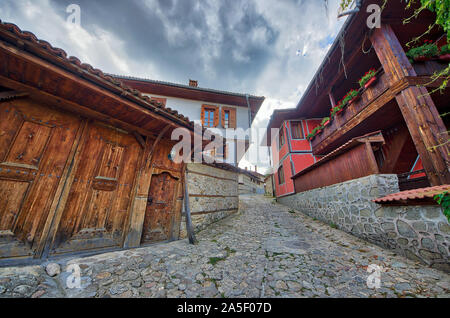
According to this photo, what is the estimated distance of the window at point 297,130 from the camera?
1093cm

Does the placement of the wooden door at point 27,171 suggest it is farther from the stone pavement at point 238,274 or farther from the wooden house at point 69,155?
the stone pavement at point 238,274

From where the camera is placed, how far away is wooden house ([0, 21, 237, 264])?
7.59 feet

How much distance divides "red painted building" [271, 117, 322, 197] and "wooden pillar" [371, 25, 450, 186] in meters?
6.10

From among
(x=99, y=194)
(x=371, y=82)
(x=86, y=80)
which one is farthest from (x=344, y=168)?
(x=86, y=80)

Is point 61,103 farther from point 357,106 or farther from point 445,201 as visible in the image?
point 357,106

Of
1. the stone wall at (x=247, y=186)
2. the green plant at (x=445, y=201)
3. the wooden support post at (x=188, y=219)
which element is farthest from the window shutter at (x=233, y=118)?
the stone wall at (x=247, y=186)

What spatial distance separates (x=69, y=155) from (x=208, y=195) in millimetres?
3991

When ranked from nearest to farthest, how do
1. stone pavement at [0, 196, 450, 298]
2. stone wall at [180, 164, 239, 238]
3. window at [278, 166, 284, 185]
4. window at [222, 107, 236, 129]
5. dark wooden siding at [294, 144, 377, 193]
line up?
stone pavement at [0, 196, 450, 298] → dark wooden siding at [294, 144, 377, 193] → stone wall at [180, 164, 239, 238] → window at [222, 107, 236, 129] → window at [278, 166, 284, 185]

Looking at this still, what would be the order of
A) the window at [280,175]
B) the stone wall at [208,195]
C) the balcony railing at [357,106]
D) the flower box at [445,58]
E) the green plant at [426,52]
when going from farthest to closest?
the window at [280,175], the stone wall at [208,195], the balcony railing at [357,106], the green plant at [426,52], the flower box at [445,58]

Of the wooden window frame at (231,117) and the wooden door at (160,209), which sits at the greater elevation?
the wooden window frame at (231,117)

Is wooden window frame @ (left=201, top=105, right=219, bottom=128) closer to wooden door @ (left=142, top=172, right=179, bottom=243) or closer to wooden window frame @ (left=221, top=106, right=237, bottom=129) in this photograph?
wooden window frame @ (left=221, top=106, right=237, bottom=129)

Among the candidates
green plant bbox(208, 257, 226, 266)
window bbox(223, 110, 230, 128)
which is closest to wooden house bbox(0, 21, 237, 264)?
green plant bbox(208, 257, 226, 266)

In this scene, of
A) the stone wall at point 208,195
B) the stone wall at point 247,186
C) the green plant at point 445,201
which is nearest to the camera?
the green plant at point 445,201
